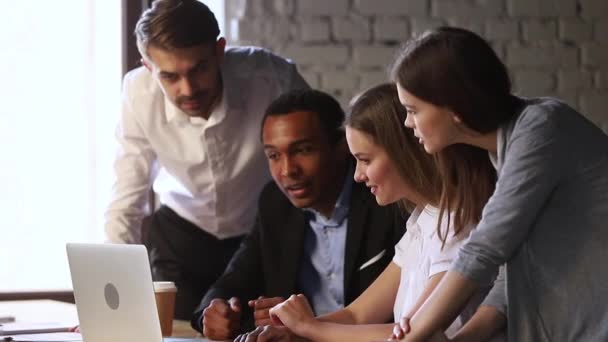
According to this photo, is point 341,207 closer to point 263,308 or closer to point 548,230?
point 263,308

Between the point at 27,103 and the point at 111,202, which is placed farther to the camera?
the point at 27,103

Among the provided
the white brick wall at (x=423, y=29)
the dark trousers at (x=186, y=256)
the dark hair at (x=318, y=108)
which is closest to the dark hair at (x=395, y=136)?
the dark hair at (x=318, y=108)

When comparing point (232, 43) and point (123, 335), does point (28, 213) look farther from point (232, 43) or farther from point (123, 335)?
point (123, 335)

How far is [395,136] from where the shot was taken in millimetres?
1967

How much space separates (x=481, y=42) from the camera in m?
1.51

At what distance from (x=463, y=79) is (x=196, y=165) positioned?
151 centimetres

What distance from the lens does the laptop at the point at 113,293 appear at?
166cm

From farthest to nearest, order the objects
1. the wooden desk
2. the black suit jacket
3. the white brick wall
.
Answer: the white brick wall, the wooden desk, the black suit jacket

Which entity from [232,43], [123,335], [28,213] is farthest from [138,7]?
[123,335]

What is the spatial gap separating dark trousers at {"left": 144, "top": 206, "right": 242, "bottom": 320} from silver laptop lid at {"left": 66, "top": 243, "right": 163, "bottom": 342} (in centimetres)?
116

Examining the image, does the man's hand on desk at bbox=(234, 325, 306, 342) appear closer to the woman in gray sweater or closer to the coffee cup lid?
the woman in gray sweater

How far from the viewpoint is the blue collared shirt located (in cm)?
234

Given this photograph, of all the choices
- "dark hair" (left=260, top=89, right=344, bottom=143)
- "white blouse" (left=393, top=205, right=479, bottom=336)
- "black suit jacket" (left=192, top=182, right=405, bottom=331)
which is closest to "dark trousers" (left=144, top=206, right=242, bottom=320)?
"black suit jacket" (left=192, top=182, right=405, bottom=331)

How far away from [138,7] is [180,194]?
2.96 feet
